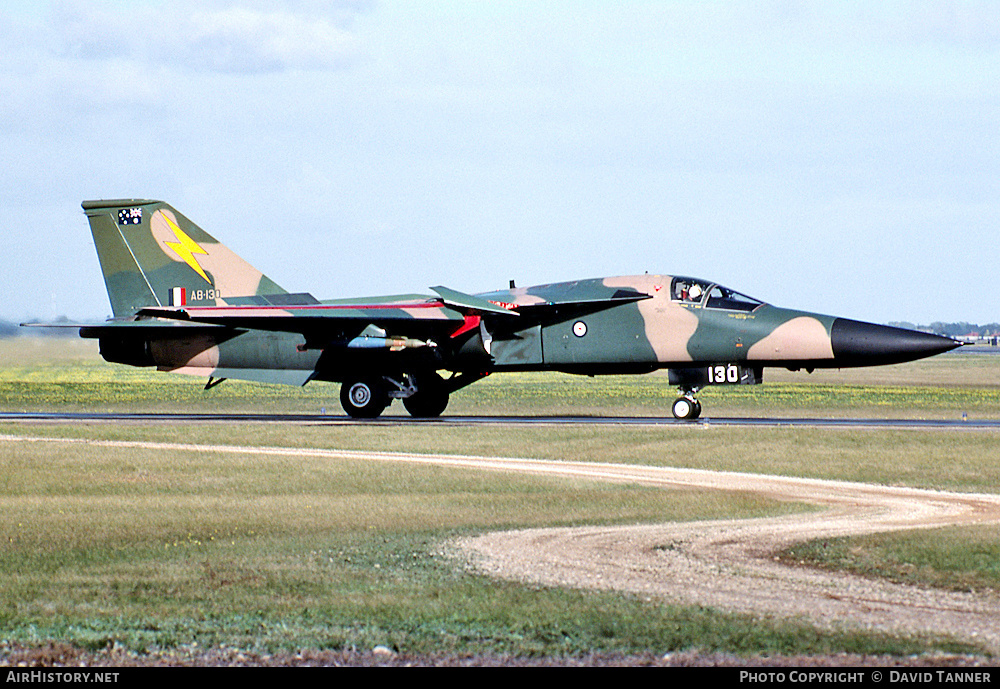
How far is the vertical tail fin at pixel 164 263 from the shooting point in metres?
30.9

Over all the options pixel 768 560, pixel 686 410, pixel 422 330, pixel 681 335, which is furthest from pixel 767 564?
pixel 422 330

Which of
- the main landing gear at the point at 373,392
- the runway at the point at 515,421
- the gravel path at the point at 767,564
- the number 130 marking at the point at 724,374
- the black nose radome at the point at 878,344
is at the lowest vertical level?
the gravel path at the point at 767,564

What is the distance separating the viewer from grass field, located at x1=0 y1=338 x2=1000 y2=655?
28.0 feet

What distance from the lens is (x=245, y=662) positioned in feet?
25.6

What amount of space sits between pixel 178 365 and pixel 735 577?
22597mm

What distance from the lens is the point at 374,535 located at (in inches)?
510

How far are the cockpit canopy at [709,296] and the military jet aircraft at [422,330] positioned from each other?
0.03m

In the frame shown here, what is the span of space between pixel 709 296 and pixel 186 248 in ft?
45.1

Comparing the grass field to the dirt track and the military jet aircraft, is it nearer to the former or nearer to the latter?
the dirt track

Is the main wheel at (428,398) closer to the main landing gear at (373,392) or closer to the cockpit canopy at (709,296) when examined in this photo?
the main landing gear at (373,392)

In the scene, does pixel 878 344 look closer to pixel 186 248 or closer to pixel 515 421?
pixel 515 421

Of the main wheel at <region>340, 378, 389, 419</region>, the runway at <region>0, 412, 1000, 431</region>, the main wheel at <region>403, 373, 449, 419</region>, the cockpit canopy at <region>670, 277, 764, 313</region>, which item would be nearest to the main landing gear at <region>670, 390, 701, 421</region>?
the runway at <region>0, 412, 1000, 431</region>

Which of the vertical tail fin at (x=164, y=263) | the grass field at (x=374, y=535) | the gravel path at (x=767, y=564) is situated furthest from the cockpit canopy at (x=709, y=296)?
the gravel path at (x=767, y=564)
